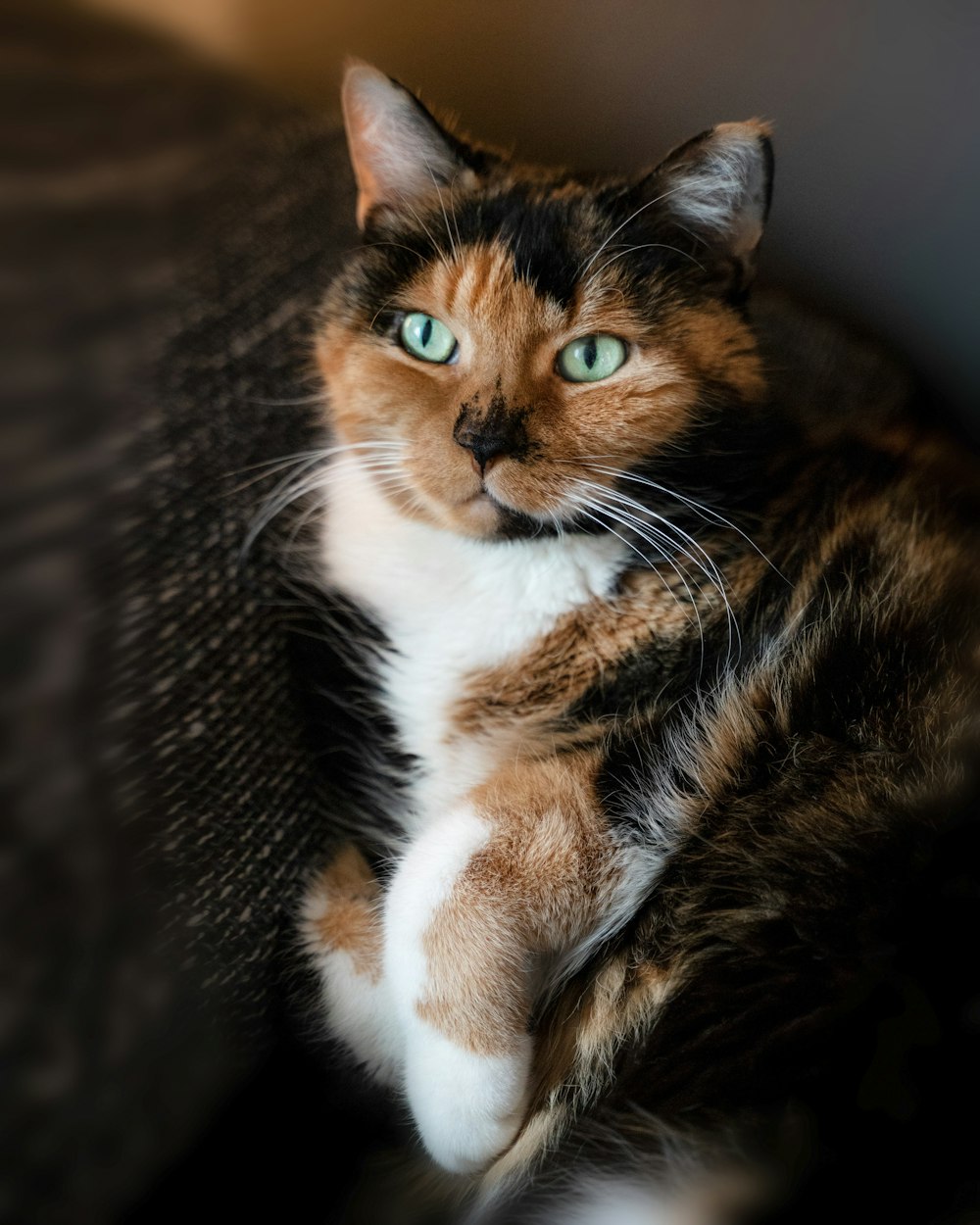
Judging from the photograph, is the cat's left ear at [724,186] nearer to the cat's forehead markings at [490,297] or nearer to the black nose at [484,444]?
the cat's forehead markings at [490,297]

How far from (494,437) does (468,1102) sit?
50cm

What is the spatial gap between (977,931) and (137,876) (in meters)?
0.56

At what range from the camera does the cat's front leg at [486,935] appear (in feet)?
1.96

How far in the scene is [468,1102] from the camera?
0.59 metres

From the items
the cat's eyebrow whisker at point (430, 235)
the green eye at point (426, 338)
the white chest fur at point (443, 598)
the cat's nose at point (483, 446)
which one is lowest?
the white chest fur at point (443, 598)

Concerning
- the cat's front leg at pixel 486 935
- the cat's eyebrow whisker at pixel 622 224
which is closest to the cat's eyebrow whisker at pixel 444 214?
the cat's eyebrow whisker at pixel 622 224

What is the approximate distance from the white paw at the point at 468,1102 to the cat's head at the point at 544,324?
424 mm

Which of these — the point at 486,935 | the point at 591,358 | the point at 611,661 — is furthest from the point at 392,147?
the point at 486,935

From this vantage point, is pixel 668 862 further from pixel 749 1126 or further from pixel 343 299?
pixel 343 299

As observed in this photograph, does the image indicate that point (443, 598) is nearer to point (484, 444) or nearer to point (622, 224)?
point (484, 444)

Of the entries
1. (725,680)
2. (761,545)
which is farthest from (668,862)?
(761,545)

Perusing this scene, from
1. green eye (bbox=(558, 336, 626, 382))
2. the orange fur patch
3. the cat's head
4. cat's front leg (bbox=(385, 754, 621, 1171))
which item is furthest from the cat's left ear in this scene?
the orange fur patch

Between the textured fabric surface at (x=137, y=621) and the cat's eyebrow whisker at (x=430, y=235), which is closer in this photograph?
the textured fabric surface at (x=137, y=621)

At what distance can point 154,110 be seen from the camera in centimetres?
60
